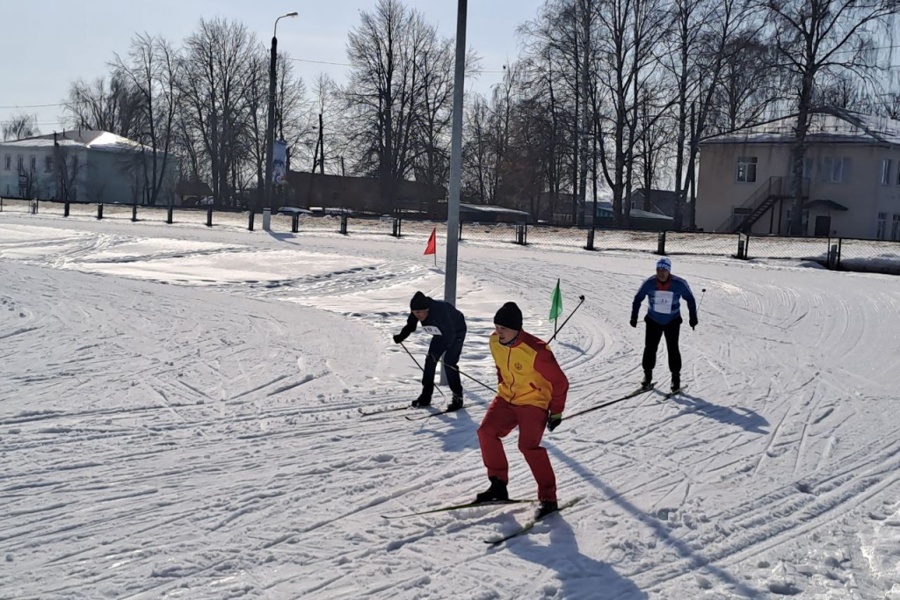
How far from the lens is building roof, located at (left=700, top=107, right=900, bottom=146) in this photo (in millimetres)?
44125

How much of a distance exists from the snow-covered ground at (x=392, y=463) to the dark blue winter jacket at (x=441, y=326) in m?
0.77

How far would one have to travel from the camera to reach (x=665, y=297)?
10.6m

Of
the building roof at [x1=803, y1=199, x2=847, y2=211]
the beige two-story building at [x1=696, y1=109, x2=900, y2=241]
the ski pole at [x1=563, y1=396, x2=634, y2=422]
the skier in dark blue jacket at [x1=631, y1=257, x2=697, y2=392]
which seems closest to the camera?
the ski pole at [x1=563, y1=396, x2=634, y2=422]

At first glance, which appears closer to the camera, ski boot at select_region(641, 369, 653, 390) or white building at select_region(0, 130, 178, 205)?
ski boot at select_region(641, 369, 653, 390)

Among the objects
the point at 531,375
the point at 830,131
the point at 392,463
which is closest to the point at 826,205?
the point at 830,131

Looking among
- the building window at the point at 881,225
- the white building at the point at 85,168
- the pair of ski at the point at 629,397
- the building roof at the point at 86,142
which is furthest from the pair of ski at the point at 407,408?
the building roof at the point at 86,142

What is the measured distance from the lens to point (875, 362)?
43.7ft

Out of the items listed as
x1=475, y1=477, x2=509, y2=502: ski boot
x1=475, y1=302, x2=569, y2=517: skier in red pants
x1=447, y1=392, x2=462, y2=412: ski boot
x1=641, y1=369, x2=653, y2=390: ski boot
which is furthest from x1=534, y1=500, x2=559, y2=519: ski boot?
x1=641, y1=369, x2=653, y2=390: ski boot

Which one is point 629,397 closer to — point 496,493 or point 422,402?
point 422,402

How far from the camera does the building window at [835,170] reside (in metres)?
46.0

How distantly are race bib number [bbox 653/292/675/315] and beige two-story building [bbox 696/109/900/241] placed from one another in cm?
3569

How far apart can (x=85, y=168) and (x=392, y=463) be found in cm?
8652

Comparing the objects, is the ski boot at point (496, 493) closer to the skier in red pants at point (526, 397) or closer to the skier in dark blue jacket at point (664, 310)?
the skier in red pants at point (526, 397)

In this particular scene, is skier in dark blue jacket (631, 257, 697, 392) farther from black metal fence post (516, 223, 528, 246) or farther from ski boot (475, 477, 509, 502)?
black metal fence post (516, 223, 528, 246)
